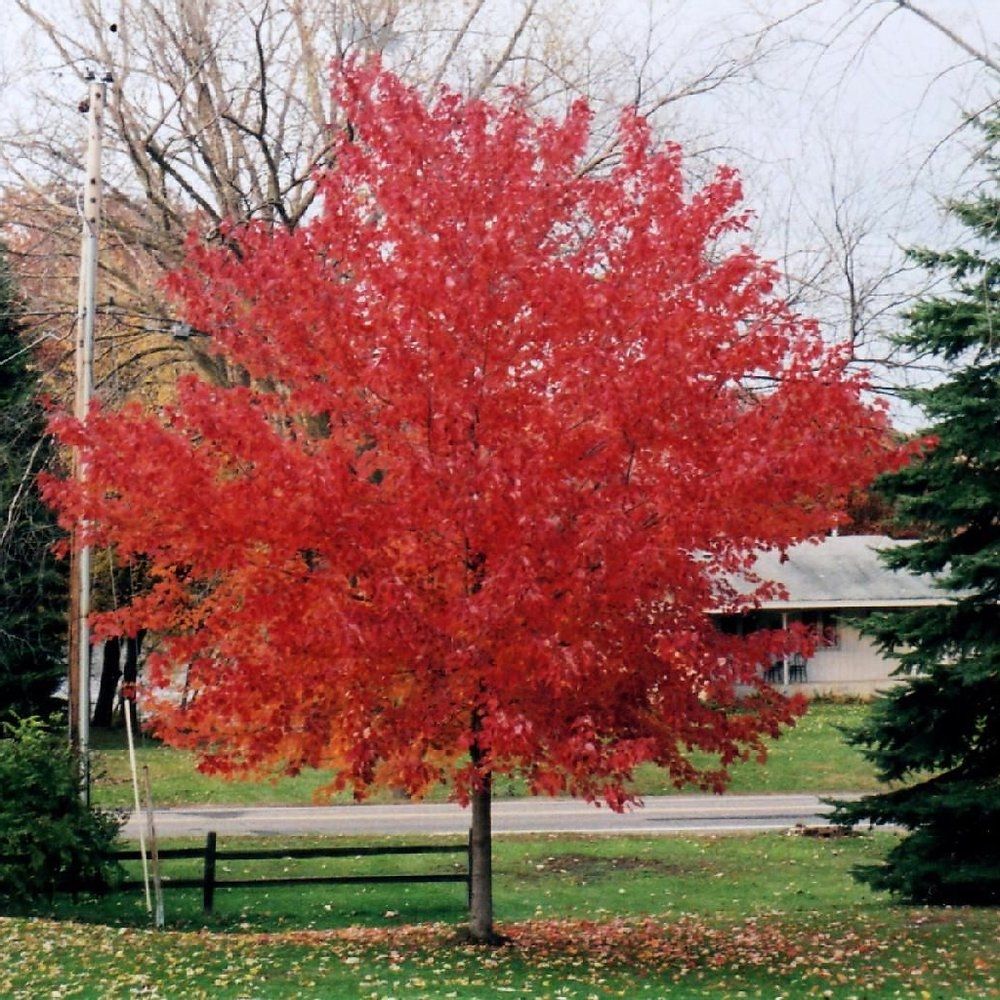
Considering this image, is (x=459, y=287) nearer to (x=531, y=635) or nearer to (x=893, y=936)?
(x=531, y=635)

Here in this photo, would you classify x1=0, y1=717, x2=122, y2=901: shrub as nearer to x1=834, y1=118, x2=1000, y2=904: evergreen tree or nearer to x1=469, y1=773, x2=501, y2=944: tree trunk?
x1=469, y1=773, x2=501, y2=944: tree trunk

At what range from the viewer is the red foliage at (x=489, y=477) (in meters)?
11.2

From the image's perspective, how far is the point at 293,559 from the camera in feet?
38.5

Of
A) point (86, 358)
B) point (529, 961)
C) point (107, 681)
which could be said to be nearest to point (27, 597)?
point (107, 681)

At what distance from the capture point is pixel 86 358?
17.4 metres

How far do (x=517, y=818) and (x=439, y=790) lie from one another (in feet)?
14.8

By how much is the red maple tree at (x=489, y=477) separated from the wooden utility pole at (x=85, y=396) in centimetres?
491

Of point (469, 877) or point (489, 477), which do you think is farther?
point (469, 877)

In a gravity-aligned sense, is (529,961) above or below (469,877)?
below

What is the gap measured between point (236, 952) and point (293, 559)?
4386mm

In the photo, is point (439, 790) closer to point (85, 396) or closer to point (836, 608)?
point (85, 396)

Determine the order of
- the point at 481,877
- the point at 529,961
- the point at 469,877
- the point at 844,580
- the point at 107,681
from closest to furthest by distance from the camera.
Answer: the point at 529,961 → the point at 481,877 → the point at 469,877 → the point at 107,681 → the point at 844,580

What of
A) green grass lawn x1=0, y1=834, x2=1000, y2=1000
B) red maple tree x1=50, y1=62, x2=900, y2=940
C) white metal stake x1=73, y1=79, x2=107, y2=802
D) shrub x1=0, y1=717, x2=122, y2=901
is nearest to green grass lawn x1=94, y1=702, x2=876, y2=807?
green grass lawn x1=0, y1=834, x2=1000, y2=1000

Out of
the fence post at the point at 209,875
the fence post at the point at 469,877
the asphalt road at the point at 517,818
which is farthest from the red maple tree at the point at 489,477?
the asphalt road at the point at 517,818
